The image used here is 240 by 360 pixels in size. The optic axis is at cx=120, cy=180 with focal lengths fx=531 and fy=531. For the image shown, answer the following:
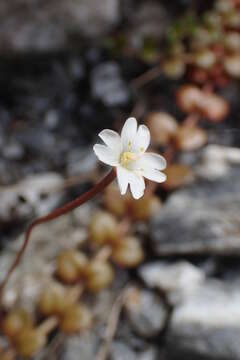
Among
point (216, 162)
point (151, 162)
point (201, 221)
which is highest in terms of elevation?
point (216, 162)

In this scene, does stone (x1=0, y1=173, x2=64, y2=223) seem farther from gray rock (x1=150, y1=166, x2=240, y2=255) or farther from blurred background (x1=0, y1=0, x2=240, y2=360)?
gray rock (x1=150, y1=166, x2=240, y2=255)

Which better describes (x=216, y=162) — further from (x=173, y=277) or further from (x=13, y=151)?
(x=13, y=151)

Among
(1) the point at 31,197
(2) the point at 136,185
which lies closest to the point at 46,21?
(1) the point at 31,197

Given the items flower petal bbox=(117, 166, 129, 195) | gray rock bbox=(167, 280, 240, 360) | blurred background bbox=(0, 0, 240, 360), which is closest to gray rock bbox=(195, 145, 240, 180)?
blurred background bbox=(0, 0, 240, 360)

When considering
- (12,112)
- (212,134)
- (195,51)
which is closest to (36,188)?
(12,112)

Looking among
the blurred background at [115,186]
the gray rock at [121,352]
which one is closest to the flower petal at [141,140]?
the blurred background at [115,186]

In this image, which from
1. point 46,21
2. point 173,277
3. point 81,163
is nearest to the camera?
point 173,277

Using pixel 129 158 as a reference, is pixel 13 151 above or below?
above
